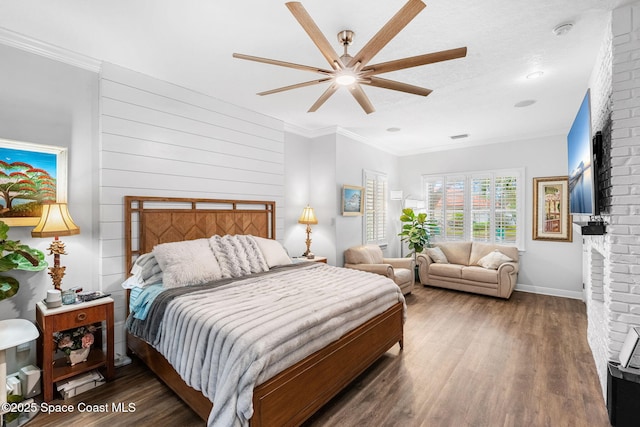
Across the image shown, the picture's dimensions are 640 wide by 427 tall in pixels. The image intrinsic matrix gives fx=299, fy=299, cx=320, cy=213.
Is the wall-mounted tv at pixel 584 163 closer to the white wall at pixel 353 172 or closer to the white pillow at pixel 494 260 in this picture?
the white pillow at pixel 494 260

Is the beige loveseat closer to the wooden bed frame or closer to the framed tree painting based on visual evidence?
the wooden bed frame

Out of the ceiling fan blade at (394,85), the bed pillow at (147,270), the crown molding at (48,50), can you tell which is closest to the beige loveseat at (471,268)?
the ceiling fan blade at (394,85)

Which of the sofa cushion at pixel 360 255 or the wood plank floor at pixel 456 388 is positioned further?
the sofa cushion at pixel 360 255

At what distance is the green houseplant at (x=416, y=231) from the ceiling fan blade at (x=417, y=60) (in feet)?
14.3

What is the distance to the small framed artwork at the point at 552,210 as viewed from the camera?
500 cm

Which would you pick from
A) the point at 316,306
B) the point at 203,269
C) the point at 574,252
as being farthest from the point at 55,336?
the point at 574,252

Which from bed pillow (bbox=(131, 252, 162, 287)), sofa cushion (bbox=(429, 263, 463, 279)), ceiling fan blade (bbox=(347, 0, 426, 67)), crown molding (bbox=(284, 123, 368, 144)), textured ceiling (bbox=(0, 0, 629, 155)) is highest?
textured ceiling (bbox=(0, 0, 629, 155))

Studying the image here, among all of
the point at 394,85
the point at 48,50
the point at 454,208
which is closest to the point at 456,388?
the point at 394,85

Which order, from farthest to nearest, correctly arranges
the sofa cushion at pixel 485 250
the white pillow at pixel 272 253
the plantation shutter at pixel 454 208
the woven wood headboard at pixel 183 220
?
the plantation shutter at pixel 454 208 < the sofa cushion at pixel 485 250 < the white pillow at pixel 272 253 < the woven wood headboard at pixel 183 220

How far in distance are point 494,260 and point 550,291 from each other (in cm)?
115

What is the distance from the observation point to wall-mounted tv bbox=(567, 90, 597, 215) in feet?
7.35

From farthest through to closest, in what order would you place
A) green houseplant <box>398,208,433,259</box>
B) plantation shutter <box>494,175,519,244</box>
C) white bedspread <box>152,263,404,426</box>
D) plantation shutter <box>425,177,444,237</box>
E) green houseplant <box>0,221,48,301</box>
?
plantation shutter <box>425,177,444,237</box> < green houseplant <box>398,208,433,259</box> < plantation shutter <box>494,175,519,244</box> < green houseplant <box>0,221,48,301</box> < white bedspread <box>152,263,404,426</box>

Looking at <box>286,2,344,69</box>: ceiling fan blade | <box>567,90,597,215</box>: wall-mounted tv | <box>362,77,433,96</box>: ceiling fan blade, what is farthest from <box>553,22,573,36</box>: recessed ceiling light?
<box>286,2,344,69</box>: ceiling fan blade

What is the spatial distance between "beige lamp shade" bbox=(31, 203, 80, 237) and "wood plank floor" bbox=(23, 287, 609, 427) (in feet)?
4.30
